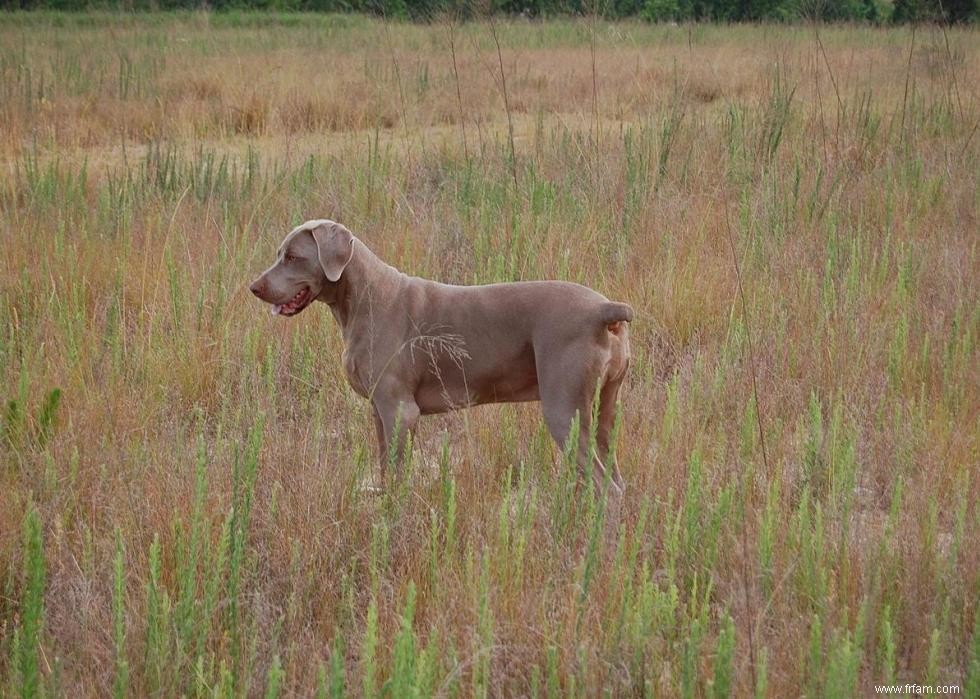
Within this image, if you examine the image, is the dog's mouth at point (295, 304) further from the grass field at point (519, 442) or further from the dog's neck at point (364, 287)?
the grass field at point (519, 442)

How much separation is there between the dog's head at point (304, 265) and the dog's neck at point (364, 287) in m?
0.07

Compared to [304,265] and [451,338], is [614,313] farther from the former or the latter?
[304,265]

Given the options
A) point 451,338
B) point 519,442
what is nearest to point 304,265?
point 451,338

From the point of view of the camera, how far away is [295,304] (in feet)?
12.0

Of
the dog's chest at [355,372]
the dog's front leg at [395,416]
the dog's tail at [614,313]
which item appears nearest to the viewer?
the dog's tail at [614,313]

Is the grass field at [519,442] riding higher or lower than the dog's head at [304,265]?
lower

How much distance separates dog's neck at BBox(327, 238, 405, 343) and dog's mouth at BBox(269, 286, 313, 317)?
0.12 metres

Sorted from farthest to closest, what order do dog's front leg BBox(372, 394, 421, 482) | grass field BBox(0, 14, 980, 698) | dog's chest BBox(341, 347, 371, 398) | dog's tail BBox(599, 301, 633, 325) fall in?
dog's chest BBox(341, 347, 371, 398) → dog's front leg BBox(372, 394, 421, 482) → dog's tail BBox(599, 301, 633, 325) → grass field BBox(0, 14, 980, 698)

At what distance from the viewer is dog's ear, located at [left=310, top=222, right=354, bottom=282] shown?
356 cm

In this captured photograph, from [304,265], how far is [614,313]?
105cm

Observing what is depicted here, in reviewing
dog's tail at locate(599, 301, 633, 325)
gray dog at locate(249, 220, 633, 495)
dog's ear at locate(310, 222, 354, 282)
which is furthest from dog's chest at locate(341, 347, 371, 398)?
dog's tail at locate(599, 301, 633, 325)

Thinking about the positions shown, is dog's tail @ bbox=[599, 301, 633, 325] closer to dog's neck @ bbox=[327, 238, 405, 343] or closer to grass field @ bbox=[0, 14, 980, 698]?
grass field @ bbox=[0, 14, 980, 698]

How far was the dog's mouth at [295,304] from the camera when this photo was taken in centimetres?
362

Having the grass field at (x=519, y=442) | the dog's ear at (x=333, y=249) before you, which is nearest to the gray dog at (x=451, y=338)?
the dog's ear at (x=333, y=249)
